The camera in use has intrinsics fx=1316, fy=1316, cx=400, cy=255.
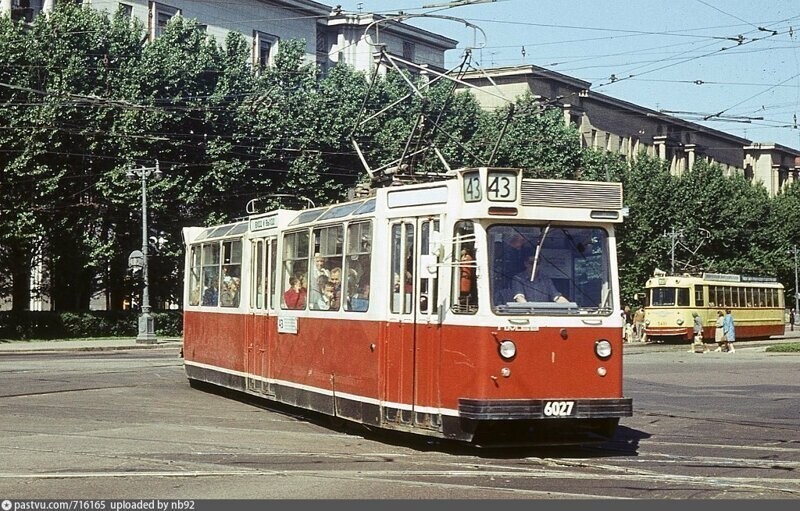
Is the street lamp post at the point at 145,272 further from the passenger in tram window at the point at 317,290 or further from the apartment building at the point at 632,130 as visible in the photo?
the passenger in tram window at the point at 317,290

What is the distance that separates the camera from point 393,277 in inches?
575

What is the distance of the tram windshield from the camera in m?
13.3

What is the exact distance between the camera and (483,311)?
13.2 m

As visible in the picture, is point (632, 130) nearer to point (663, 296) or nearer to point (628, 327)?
point (628, 327)

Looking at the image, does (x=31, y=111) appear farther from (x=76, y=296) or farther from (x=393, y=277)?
(x=393, y=277)

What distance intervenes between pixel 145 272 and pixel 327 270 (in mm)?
33501

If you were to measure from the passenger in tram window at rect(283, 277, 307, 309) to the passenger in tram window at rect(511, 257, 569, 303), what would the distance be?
4.56 metres

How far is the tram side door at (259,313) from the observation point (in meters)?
18.8

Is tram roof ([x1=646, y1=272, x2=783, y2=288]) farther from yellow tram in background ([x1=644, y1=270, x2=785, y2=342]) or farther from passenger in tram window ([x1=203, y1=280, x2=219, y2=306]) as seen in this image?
passenger in tram window ([x1=203, y1=280, x2=219, y2=306])

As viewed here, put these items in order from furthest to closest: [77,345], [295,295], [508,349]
Result: [77,345] → [295,295] → [508,349]

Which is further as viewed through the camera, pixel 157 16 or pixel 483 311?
pixel 157 16

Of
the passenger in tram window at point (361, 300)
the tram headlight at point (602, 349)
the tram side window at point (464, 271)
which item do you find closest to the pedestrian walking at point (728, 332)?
the passenger in tram window at point (361, 300)

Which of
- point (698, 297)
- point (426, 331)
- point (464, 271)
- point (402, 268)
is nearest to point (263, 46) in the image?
point (698, 297)

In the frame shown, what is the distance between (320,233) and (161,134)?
33.7 m
